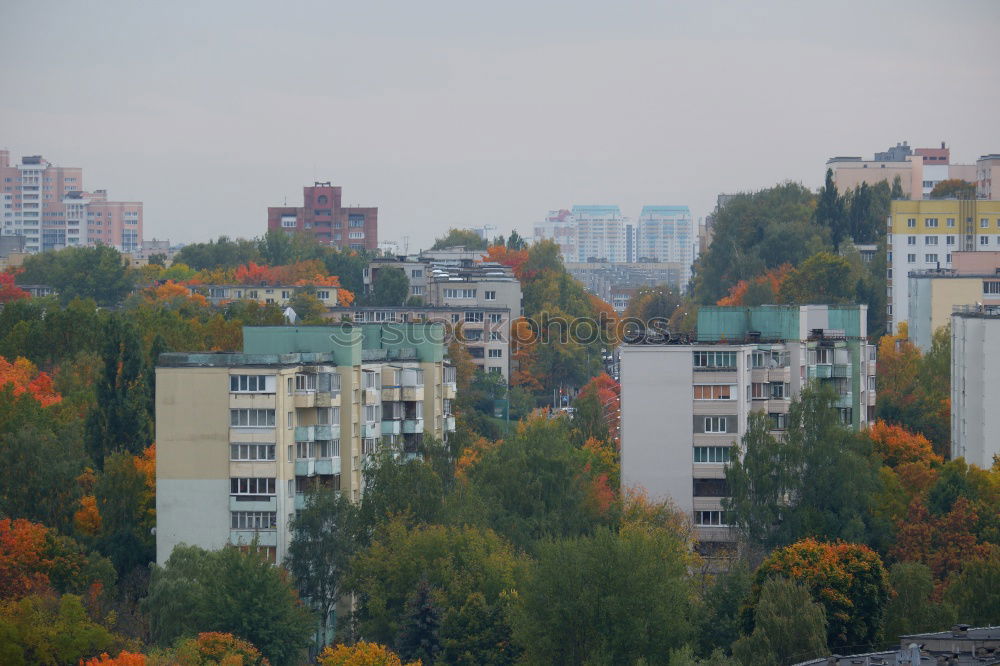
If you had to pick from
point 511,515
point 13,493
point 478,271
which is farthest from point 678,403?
point 478,271

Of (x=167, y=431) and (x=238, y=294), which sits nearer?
(x=167, y=431)

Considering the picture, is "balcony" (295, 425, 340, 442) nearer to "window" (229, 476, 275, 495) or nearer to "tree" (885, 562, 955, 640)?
"window" (229, 476, 275, 495)

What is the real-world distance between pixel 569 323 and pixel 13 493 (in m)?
47.9

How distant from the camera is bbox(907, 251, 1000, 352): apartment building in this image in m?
70.2

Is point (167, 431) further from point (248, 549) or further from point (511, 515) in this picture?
point (511, 515)

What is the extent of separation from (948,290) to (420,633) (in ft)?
133

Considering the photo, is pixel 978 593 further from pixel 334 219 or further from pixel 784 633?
pixel 334 219

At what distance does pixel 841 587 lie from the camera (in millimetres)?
34375

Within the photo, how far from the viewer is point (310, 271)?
11006 centimetres

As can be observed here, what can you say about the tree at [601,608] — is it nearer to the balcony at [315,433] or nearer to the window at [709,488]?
the balcony at [315,433]

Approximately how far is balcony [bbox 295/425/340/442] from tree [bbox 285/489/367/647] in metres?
2.50

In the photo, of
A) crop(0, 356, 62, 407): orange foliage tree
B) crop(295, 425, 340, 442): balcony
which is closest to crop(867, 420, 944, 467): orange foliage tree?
crop(295, 425, 340, 442): balcony

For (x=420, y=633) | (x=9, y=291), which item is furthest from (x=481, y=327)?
(x=420, y=633)

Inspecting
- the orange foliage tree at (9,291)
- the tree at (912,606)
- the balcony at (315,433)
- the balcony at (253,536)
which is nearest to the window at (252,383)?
the balcony at (315,433)
